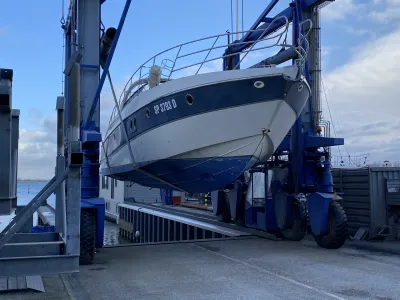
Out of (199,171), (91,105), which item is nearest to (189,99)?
(199,171)

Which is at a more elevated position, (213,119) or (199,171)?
(213,119)

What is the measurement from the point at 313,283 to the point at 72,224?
3.31 m

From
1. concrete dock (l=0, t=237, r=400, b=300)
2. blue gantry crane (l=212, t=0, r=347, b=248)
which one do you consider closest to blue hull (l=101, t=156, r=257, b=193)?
concrete dock (l=0, t=237, r=400, b=300)

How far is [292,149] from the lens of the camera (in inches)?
374

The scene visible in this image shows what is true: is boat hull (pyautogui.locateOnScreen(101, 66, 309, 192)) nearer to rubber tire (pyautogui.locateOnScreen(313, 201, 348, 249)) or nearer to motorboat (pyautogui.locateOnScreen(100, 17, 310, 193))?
motorboat (pyautogui.locateOnScreen(100, 17, 310, 193))

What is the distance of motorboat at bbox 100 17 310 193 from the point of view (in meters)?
7.21

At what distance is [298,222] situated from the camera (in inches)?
373

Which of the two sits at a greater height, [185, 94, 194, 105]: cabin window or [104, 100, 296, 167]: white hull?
[185, 94, 194, 105]: cabin window

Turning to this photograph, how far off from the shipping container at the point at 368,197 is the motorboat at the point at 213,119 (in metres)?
3.34

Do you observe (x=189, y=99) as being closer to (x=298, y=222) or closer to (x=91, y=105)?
(x=91, y=105)

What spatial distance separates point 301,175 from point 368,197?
6.54ft

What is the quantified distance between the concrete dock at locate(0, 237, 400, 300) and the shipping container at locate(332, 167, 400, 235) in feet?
5.84

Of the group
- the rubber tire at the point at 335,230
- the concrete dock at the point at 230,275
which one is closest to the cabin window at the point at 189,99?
the concrete dock at the point at 230,275

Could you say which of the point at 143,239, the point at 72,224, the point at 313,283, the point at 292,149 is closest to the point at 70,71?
the point at 72,224
